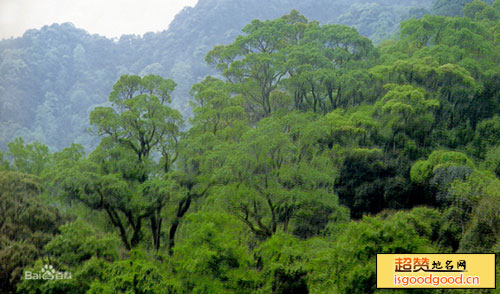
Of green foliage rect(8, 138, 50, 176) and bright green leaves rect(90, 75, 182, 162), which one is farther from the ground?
bright green leaves rect(90, 75, 182, 162)

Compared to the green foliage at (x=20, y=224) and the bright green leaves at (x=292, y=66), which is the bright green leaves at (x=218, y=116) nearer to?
the bright green leaves at (x=292, y=66)

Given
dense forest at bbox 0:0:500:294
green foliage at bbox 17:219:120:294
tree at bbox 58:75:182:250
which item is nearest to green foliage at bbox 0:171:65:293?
dense forest at bbox 0:0:500:294

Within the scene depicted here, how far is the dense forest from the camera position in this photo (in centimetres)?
1401

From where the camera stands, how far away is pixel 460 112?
24656mm

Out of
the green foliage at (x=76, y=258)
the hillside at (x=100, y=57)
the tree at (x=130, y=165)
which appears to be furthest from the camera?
the hillside at (x=100, y=57)

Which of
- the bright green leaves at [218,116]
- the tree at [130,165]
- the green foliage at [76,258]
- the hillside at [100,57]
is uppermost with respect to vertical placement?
the hillside at [100,57]

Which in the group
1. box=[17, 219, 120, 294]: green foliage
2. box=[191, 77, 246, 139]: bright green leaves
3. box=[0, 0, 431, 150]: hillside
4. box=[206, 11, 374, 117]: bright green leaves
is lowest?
box=[17, 219, 120, 294]: green foliage

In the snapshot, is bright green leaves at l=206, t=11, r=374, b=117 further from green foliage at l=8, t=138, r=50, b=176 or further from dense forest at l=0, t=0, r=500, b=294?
green foliage at l=8, t=138, r=50, b=176

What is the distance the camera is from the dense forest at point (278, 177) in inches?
551

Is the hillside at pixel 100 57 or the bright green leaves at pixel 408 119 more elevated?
the hillside at pixel 100 57

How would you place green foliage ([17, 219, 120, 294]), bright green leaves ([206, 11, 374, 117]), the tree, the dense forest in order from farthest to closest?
bright green leaves ([206, 11, 374, 117]) → the tree → the dense forest → green foliage ([17, 219, 120, 294])

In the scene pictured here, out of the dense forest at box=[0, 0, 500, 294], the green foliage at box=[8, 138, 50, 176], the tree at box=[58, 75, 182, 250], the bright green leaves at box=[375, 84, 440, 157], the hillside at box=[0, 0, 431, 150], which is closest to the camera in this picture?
the dense forest at box=[0, 0, 500, 294]

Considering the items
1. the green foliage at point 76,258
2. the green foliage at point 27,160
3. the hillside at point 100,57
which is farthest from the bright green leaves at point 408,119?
the hillside at point 100,57

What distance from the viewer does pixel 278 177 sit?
62.1 ft
